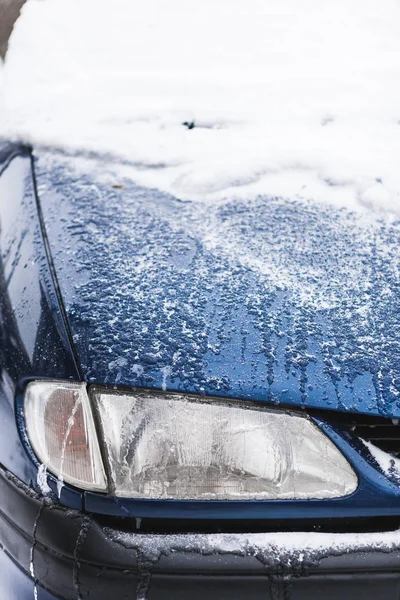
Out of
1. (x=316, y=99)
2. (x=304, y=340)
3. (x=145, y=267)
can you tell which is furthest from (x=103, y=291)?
(x=316, y=99)

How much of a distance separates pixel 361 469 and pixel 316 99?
142 cm

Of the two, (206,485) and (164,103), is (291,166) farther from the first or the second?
(206,485)

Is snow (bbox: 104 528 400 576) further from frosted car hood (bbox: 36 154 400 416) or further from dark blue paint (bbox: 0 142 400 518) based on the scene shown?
frosted car hood (bbox: 36 154 400 416)

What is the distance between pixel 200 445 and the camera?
129cm

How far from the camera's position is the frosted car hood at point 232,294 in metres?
1.31

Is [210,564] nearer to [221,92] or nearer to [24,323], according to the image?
[24,323]

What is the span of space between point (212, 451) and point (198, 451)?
0.03 metres

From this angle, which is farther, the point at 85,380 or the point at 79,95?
the point at 79,95

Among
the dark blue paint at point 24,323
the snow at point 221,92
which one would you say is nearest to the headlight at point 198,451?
the dark blue paint at point 24,323

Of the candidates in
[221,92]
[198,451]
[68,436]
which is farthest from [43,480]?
[221,92]

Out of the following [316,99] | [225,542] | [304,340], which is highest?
[316,99]

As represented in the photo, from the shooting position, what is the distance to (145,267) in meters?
1.56

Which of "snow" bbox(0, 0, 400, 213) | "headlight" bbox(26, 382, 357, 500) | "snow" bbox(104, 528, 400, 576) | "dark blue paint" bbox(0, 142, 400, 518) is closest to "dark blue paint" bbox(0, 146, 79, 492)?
"dark blue paint" bbox(0, 142, 400, 518)

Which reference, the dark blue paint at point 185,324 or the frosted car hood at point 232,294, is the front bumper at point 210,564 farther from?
the frosted car hood at point 232,294
